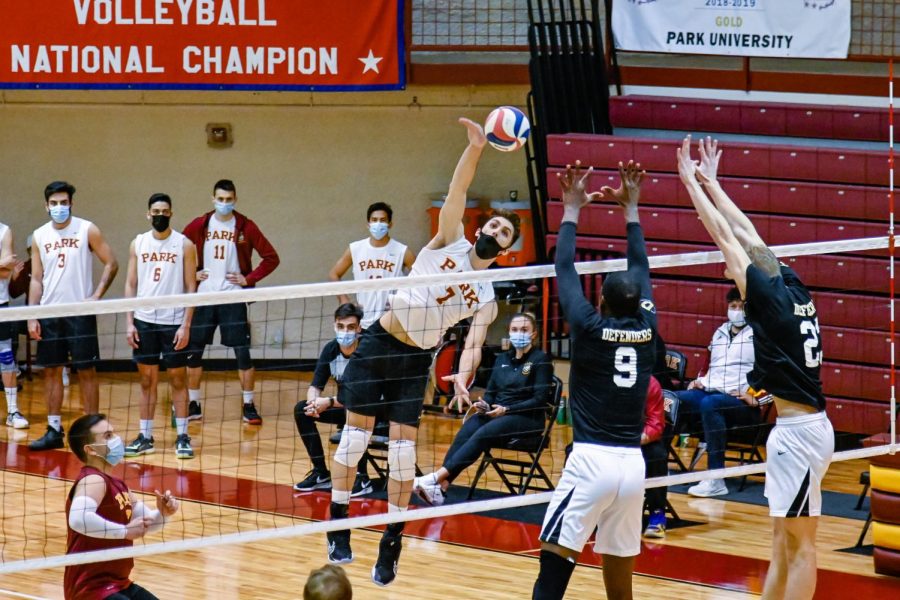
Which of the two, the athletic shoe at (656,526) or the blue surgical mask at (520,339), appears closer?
the athletic shoe at (656,526)

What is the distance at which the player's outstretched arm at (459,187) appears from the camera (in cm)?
752

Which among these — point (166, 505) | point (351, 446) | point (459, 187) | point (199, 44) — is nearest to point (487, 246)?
point (459, 187)

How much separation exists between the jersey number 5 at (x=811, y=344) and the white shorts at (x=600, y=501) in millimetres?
1070

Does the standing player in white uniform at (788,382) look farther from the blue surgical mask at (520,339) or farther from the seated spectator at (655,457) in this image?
the blue surgical mask at (520,339)

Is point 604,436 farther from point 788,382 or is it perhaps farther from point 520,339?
point 520,339

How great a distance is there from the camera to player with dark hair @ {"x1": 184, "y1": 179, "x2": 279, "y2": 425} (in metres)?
13.2

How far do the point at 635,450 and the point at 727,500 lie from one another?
462cm

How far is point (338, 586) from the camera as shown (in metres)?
4.83

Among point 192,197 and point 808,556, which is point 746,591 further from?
point 192,197

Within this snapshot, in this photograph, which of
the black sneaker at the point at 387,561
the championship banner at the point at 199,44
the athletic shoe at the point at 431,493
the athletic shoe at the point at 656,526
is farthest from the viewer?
the championship banner at the point at 199,44

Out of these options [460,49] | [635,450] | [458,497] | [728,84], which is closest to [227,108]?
[460,49]

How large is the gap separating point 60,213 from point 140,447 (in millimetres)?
2160

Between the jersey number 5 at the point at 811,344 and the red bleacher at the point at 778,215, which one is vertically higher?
the red bleacher at the point at 778,215

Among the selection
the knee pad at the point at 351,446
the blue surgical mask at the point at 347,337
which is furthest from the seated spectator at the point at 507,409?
the knee pad at the point at 351,446
